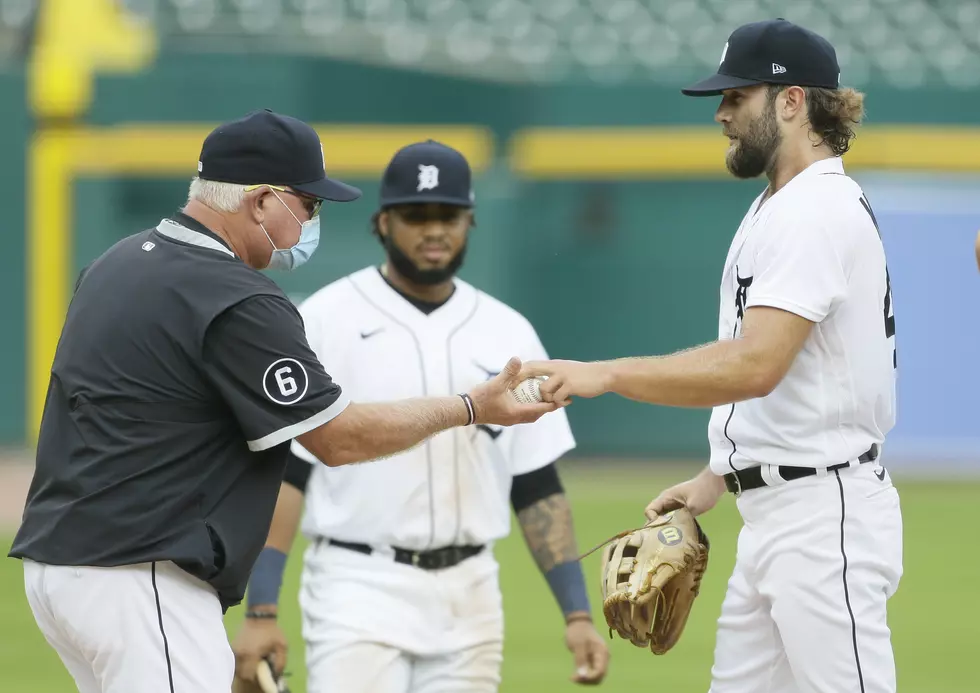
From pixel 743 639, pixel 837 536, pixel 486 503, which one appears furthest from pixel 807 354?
pixel 486 503

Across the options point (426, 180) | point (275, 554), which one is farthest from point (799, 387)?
point (275, 554)

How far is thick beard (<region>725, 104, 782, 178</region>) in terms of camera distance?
13.6 feet

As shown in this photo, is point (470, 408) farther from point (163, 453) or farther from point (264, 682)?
point (264, 682)

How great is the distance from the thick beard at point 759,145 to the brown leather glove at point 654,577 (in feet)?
3.24

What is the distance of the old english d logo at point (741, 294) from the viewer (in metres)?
4.04

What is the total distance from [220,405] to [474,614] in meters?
1.51

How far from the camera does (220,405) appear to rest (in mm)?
3592

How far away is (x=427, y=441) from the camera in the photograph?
4.82 m

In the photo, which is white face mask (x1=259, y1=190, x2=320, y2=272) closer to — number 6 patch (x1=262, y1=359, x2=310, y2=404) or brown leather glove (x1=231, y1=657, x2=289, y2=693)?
number 6 patch (x1=262, y1=359, x2=310, y2=404)

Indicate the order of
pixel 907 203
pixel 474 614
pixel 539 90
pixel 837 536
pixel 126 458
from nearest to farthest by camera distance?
1. pixel 126 458
2. pixel 837 536
3. pixel 474 614
4. pixel 907 203
5. pixel 539 90

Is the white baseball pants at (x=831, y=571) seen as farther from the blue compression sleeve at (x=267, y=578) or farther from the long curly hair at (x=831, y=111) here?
the blue compression sleeve at (x=267, y=578)

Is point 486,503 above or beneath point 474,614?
above

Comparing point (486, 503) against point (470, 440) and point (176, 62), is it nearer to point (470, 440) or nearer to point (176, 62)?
point (470, 440)

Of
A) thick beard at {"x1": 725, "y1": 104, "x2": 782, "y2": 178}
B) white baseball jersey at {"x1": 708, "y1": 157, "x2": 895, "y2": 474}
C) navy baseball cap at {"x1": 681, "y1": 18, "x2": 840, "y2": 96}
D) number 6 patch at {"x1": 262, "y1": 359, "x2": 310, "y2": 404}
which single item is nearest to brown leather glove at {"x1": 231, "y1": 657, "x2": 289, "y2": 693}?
number 6 patch at {"x1": 262, "y1": 359, "x2": 310, "y2": 404}
